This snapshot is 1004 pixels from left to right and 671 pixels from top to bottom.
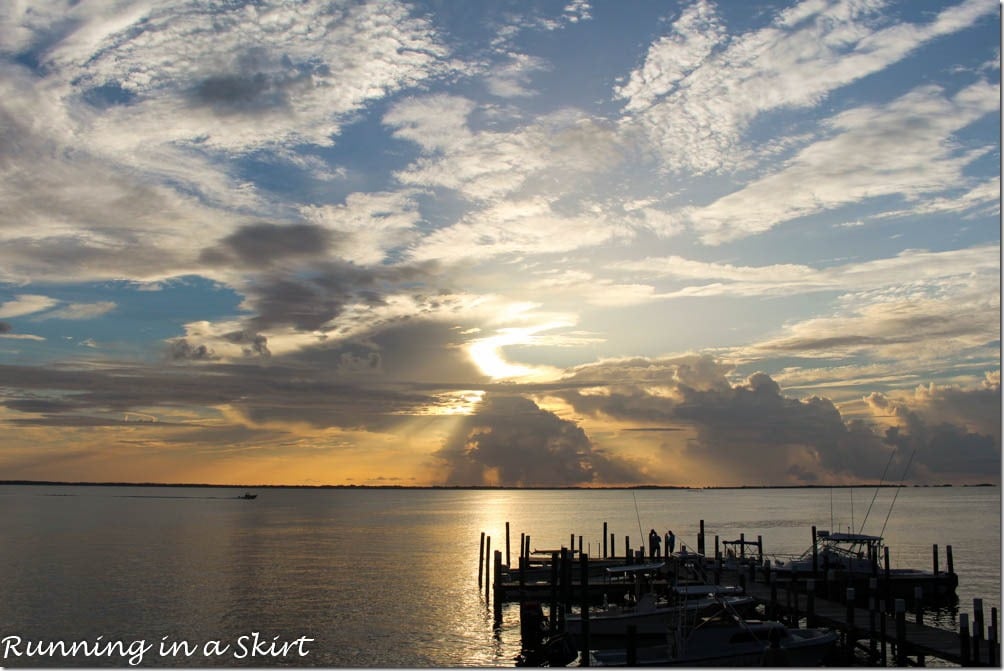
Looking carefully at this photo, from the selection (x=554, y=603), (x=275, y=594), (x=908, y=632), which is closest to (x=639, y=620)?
(x=554, y=603)

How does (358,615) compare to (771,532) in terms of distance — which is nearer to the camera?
(358,615)

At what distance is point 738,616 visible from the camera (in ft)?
108

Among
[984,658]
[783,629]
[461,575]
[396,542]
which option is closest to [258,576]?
[461,575]

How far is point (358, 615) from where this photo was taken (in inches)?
1895

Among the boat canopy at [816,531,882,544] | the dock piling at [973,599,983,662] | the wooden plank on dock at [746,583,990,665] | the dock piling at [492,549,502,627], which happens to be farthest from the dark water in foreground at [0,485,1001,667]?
the dock piling at [973,599,983,662]

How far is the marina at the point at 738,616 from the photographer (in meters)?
30.8

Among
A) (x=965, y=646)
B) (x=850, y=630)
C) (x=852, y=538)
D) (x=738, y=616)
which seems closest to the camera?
(x=965, y=646)

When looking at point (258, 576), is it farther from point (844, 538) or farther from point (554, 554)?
point (844, 538)

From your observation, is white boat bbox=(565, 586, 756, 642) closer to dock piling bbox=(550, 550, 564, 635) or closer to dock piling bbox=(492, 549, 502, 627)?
dock piling bbox=(550, 550, 564, 635)

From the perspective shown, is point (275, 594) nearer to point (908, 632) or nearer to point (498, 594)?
point (498, 594)

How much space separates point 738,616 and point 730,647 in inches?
87.0

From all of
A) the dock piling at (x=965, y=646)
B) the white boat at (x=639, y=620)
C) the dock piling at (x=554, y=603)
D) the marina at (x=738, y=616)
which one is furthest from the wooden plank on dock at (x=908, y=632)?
the dock piling at (x=554, y=603)

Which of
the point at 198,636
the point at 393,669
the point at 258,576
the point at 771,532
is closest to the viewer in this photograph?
the point at 393,669

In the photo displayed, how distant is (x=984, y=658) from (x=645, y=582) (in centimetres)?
2073
